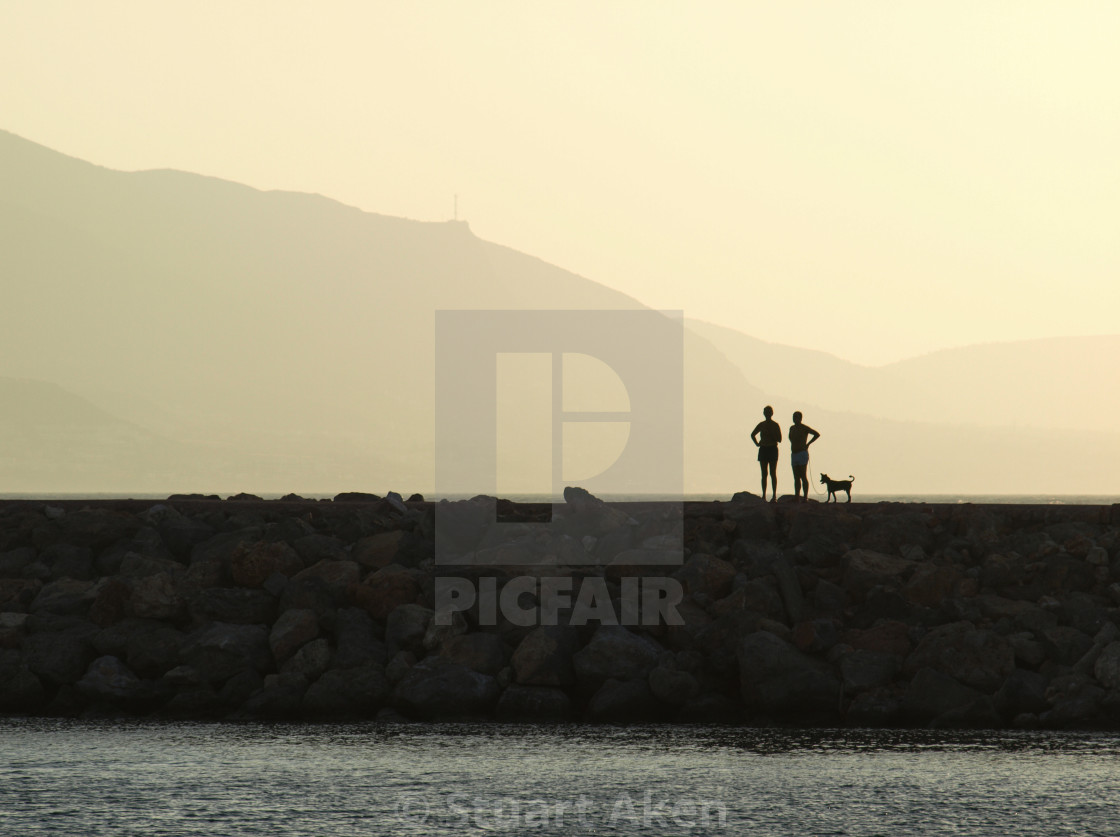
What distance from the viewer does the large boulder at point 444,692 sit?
2098cm

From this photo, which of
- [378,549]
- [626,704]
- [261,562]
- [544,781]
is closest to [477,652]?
[626,704]

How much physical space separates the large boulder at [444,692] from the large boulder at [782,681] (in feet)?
13.1

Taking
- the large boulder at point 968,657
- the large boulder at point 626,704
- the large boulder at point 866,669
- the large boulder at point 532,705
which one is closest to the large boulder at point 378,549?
the large boulder at point 532,705

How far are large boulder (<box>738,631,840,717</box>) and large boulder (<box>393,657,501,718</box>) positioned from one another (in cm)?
399

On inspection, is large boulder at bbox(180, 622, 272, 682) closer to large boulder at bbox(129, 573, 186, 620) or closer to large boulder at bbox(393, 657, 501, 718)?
large boulder at bbox(129, 573, 186, 620)

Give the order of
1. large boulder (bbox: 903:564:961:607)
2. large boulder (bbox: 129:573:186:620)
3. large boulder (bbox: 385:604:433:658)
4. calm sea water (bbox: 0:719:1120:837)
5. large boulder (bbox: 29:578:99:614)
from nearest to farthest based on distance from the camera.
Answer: calm sea water (bbox: 0:719:1120:837) → large boulder (bbox: 385:604:433:658) → large boulder (bbox: 129:573:186:620) → large boulder (bbox: 903:564:961:607) → large boulder (bbox: 29:578:99:614)

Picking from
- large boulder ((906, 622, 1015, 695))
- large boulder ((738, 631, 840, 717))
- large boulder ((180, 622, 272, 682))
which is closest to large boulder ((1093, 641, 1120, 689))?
large boulder ((906, 622, 1015, 695))

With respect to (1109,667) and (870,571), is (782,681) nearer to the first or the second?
(870,571)

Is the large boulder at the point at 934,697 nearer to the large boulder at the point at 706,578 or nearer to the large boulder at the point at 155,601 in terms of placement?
the large boulder at the point at 706,578

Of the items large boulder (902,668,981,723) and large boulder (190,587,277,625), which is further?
large boulder (190,587,277,625)

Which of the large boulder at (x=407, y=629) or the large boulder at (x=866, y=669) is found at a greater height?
the large boulder at (x=407, y=629)

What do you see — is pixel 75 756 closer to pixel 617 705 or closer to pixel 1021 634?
pixel 617 705

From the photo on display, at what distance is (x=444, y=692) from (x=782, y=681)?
520cm

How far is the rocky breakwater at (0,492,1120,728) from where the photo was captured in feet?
68.6
